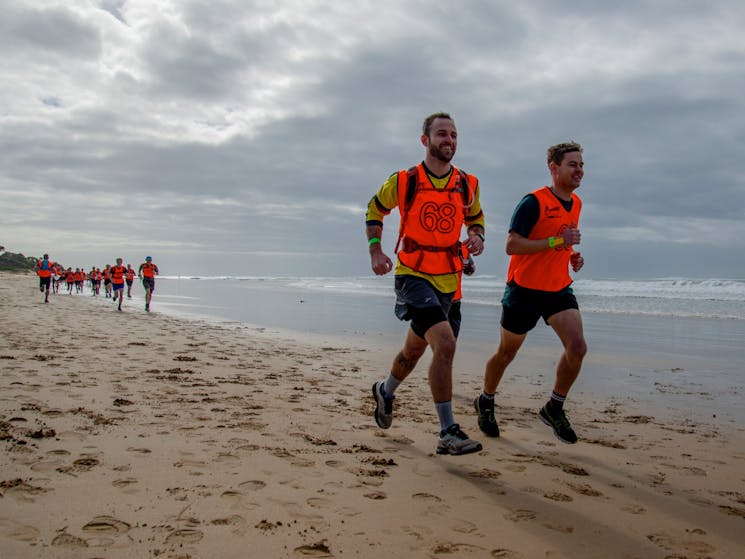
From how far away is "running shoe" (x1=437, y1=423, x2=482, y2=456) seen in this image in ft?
11.0

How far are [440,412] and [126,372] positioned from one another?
4.18 metres

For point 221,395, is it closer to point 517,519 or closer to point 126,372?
point 126,372

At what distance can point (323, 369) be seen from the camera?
736 cm

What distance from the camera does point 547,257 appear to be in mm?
4223

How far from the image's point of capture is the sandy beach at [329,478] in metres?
2.34

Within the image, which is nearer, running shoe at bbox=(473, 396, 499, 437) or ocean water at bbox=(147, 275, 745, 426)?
running shoe at bbox=(473, 396, 499, 437)

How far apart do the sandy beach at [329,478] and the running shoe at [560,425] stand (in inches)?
3.6

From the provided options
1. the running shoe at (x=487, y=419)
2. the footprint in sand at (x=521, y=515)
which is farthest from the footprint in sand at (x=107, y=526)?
the running shoe at (x=487, y=419)

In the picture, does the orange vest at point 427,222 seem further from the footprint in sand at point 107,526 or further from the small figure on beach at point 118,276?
the small figure on beach at point 118,276

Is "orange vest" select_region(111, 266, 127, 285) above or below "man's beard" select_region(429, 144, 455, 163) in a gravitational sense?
below

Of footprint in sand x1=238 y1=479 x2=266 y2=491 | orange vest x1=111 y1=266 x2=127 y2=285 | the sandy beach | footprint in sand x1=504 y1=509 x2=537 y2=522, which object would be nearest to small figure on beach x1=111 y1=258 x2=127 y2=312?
orange vest x1=111 y1=266 x2=127 y2=285

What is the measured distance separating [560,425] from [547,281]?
109 centimetres

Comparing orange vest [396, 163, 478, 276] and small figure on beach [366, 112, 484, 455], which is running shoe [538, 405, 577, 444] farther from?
orange vest [396, 163, 478, 276]

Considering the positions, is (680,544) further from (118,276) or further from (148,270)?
(118,276)
